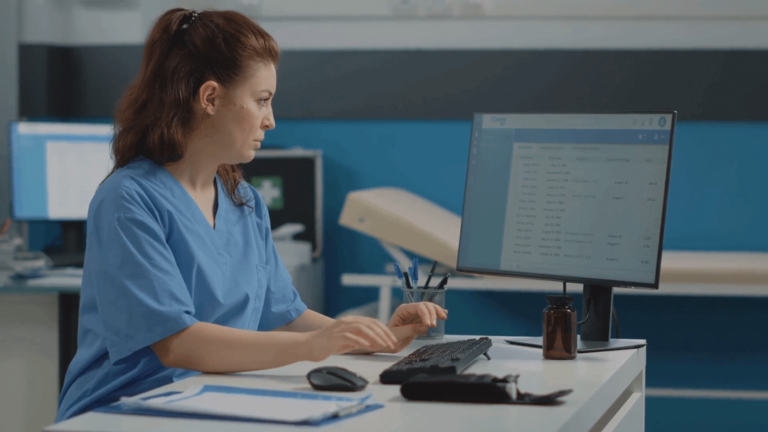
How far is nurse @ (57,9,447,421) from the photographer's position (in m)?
1.20

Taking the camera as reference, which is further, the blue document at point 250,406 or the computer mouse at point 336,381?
the computer mouse at point 336,381

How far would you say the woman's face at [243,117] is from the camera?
4.50ft

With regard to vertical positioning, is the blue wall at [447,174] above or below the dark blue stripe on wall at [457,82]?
below

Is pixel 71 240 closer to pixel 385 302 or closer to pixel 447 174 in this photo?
pixel 385 302

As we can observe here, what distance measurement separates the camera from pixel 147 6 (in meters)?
3.36

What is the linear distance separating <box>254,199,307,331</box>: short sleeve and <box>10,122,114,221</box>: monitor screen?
62.6 inches

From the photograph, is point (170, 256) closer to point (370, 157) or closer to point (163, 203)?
point (163, 203)

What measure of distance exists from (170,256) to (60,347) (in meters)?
1.35

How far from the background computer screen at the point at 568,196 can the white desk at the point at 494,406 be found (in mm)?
151

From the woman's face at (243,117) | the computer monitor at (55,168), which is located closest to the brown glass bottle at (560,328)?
the woman's face at (243,117)

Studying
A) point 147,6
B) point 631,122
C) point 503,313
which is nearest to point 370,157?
point 503,313

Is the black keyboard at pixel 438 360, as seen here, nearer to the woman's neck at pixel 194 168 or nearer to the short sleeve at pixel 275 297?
the short sleeve at pixel 275 297

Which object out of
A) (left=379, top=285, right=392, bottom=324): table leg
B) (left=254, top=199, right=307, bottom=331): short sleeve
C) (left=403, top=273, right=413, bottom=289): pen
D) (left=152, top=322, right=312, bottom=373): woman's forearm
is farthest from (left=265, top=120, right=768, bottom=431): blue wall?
(left=152, top=322, right=312, bottom=373): woman's forearm

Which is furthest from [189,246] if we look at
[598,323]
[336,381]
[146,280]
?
[598,323]
